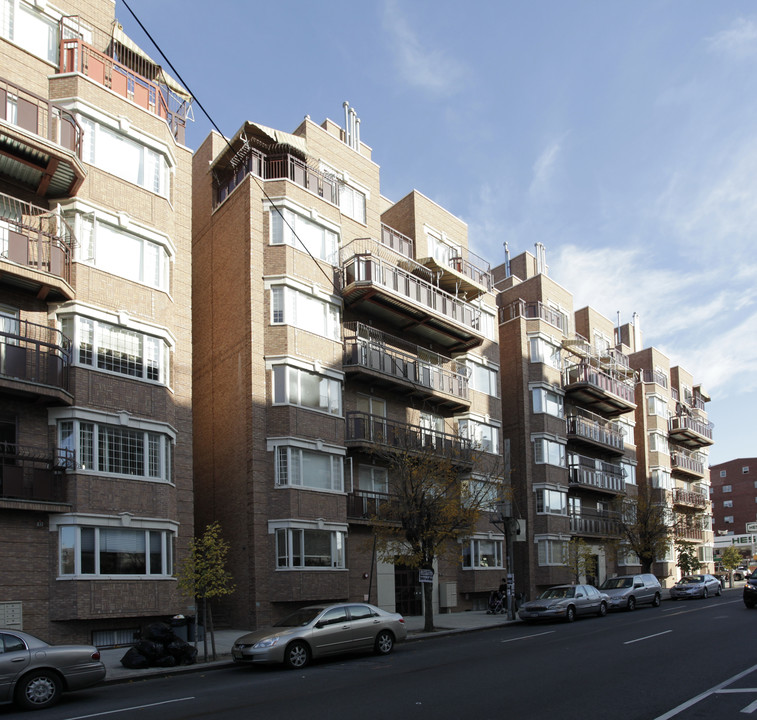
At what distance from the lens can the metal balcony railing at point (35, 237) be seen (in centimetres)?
1927

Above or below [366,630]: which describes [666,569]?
below

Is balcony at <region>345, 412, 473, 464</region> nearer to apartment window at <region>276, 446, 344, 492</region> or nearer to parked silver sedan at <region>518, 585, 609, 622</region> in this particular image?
apartment window at <region>276, 446, 344, 492</region>

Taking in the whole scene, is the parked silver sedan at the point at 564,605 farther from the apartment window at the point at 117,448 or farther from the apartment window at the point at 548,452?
the apartment window at the point at 117,448

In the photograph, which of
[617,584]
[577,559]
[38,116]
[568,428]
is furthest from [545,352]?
[38,116]

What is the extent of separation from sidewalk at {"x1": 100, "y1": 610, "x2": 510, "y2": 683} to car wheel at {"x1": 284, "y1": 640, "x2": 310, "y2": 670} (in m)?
2.08

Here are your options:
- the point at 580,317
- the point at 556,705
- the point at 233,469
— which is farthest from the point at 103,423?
the point at 580,317

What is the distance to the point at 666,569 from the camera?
5572 centimetres

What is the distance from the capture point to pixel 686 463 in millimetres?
61688

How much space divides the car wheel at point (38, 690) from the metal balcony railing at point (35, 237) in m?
10.2

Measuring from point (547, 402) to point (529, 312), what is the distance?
16.1 ft

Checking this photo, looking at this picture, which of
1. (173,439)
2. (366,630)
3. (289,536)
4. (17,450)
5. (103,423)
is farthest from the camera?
(289,536)

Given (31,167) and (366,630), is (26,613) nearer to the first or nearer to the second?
(366,630)

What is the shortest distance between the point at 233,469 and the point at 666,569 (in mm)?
39919

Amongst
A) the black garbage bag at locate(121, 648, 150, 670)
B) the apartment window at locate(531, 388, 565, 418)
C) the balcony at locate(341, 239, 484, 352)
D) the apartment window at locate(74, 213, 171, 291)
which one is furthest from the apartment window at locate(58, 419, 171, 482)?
the apartment window at locate(531, 388, 565, 418)
